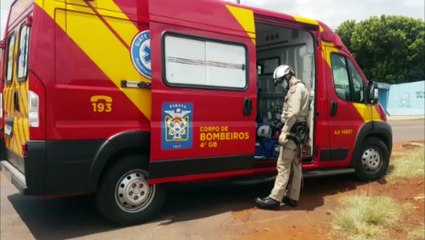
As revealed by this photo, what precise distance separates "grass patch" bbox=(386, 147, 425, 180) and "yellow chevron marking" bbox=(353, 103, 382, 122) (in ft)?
3.24

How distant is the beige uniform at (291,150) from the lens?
6258 millimetres

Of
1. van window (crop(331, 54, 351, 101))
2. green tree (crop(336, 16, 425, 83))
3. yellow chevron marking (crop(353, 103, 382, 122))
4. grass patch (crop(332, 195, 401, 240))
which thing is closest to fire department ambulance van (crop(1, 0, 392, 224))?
van window (crop(331, 54, 351, 101))

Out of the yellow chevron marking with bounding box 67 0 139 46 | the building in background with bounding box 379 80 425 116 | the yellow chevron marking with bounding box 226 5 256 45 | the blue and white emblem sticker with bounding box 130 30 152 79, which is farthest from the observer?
the building in background with bounding box 379 80 425 116

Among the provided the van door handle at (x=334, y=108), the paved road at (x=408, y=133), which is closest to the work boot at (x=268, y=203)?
the van door handle at (x=334, y=108)

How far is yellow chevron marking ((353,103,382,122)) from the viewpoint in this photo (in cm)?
773

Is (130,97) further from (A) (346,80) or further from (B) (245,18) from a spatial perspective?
(A) (346,80)

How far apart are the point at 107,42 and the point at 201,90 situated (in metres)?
1.29

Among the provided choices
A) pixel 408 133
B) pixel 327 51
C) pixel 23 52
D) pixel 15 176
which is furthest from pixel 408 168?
pixel 408 133

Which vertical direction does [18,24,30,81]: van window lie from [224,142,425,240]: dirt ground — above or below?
above

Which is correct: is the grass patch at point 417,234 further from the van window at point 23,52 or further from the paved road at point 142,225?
the van window at point 23,52

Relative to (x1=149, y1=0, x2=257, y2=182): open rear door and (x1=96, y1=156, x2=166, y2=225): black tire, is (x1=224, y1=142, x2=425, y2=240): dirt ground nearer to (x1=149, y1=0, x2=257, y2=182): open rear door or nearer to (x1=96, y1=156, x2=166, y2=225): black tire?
(x1=149, y1=0, x2=257, y2=182): open rear door

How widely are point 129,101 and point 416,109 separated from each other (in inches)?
1424

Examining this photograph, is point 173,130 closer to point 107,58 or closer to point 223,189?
point 107,58

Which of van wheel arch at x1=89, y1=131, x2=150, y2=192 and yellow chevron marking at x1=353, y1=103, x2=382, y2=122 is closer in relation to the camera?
van wheel arch at x1=89, y1=131, x2=150, y2=192
